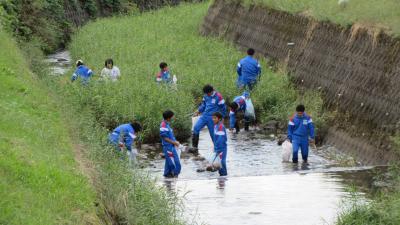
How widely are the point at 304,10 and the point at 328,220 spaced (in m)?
15.2

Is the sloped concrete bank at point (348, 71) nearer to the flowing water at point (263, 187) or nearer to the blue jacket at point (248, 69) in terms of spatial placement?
the flowing water at point (263, 187)

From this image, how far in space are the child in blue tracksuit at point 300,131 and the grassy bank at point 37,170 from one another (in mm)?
5611

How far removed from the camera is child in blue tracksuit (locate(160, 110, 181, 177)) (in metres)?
16.8

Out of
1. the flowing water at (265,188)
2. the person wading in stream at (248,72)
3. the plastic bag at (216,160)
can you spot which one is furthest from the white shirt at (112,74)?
the plastic bag at (216,160)

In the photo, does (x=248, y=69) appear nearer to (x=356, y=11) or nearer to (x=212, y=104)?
(x=356, y=11)

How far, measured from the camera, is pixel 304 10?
2689 cm

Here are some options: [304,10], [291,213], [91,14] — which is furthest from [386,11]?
[91,14]

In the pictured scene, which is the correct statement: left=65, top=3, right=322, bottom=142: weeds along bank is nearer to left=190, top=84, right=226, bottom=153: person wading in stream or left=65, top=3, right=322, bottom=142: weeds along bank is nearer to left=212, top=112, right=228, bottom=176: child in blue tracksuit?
left=190, top=84, right=226, bottom=153: person wading in stream

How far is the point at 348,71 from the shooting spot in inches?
831

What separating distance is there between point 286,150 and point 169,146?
3.34 m

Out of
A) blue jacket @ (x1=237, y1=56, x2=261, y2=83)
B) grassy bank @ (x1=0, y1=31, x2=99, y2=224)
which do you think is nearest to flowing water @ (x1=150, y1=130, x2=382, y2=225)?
grassy bank @ (x1=0, y1=31, x2=99, y2=224)

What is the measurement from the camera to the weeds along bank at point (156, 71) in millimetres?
21312

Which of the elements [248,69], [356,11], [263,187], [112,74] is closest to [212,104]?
[248,69]

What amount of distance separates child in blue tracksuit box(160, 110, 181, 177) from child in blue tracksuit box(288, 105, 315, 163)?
2.97 meters
